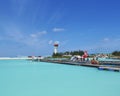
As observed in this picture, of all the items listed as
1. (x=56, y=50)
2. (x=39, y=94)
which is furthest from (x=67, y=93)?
(x=56, y=50)

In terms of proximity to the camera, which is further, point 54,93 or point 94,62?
point 94,62

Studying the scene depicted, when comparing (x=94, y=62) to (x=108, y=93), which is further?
(x=94, y=62)

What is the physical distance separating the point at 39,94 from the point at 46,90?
31.2 inches

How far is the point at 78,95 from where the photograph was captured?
26.9 ft

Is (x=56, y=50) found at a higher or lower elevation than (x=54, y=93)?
higher

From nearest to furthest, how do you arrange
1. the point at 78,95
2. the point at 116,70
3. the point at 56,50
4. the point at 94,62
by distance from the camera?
1. the point at 78,95
2. the point at 116,70
3. the point at 94,62
4. the point at 56,50

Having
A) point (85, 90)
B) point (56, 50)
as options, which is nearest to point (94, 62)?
point (85, 90)

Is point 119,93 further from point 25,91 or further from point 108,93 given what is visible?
point 25,91

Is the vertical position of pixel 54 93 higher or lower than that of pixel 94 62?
lower

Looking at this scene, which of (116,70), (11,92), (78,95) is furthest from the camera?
(116,70)

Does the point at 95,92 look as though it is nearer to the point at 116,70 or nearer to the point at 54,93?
the point at 54,93

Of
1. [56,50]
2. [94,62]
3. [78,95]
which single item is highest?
[56,50]

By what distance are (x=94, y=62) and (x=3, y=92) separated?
621 inches

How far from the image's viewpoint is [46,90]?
919 centimetres
